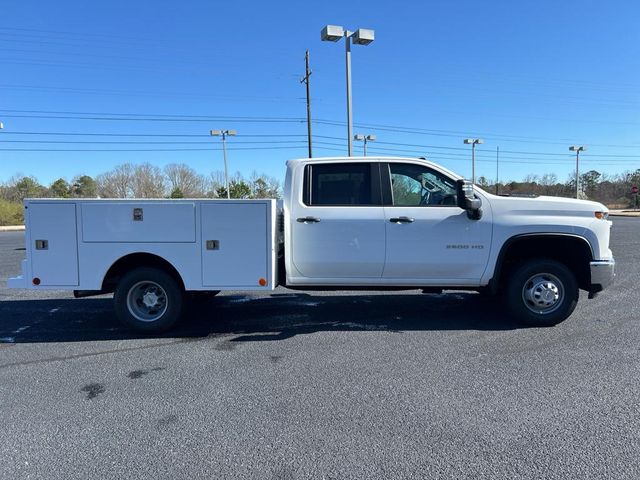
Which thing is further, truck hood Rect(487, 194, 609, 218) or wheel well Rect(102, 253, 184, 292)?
wheel well Rect(102, 253, 184, 292)

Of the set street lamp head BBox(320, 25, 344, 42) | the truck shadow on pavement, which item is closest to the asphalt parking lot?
the truck shadow on pavement

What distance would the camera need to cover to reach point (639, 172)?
6444 cm

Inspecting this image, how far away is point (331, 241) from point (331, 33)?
11.8m

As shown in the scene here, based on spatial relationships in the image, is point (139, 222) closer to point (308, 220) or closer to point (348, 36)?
point (308, 220)

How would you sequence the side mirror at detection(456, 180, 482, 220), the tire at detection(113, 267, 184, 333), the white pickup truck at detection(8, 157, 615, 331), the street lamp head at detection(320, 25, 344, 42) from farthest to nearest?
the street lamp head at detection(320, 25, 344, 42) < the tire at detection(113, 267, 184, 333) < the white pickup truck at detection(8, 157, 615, 331) < the side mirror at detection(456, 180, 482, 220)

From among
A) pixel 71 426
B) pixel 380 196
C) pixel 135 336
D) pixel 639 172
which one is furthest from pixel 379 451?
pixel 639 172

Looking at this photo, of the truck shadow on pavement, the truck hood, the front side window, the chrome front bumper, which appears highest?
the front side window

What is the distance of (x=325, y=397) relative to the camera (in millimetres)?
3859

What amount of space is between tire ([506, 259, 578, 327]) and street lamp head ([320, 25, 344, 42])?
1207cm

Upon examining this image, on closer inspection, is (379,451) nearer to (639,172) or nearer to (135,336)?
(135,336)

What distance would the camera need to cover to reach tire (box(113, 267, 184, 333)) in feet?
18.4

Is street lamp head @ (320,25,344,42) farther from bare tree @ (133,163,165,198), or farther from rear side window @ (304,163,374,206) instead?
bare tree @ (133,163,165,198)

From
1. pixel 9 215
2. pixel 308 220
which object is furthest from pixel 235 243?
pixel 9 215

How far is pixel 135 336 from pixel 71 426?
89.7 inches
